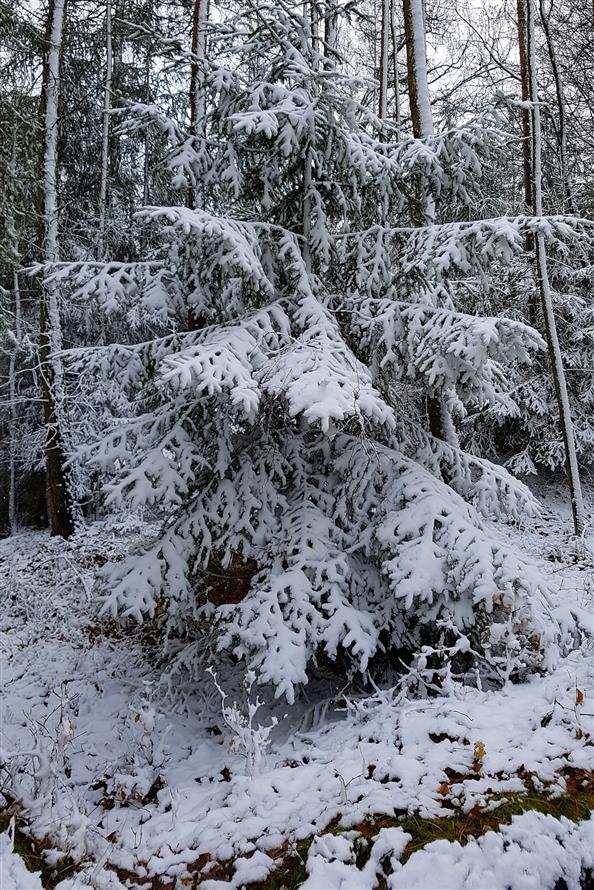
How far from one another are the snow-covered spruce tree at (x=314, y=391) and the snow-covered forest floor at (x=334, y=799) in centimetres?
50

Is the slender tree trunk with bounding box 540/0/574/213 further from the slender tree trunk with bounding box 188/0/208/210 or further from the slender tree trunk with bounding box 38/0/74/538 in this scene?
the slender tree trunk with bounding box 38/0/74/538

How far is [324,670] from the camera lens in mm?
5504

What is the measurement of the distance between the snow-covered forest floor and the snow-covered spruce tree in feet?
1.63

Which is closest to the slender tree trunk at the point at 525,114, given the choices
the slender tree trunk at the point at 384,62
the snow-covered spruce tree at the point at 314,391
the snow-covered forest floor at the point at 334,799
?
the slender tree trunk at the point at 384,62

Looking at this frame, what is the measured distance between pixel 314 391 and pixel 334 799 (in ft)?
7.55

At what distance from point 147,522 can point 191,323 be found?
18.9ft

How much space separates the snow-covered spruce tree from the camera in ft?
13.1

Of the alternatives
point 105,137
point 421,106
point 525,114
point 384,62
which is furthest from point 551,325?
point 105,137

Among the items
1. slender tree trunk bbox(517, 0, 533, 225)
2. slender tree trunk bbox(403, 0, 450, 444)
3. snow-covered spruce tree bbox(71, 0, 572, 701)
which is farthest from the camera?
slender tree trunk bbox(517, 0, 533, 225)

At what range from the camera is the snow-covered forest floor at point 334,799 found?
2.17 meters

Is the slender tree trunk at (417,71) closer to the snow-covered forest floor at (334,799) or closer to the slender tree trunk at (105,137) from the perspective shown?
the snow-covered forest floor at (334,799)

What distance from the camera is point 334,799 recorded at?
270 centimetres

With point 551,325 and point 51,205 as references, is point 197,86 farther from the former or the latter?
point 551,325

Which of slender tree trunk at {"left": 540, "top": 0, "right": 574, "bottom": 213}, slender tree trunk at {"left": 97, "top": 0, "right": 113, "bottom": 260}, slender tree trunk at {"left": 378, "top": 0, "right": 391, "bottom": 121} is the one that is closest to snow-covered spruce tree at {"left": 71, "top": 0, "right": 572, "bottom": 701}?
slender tree trunk at {"left": 378, "top": 0, "right": 391, "bottom": 121}
